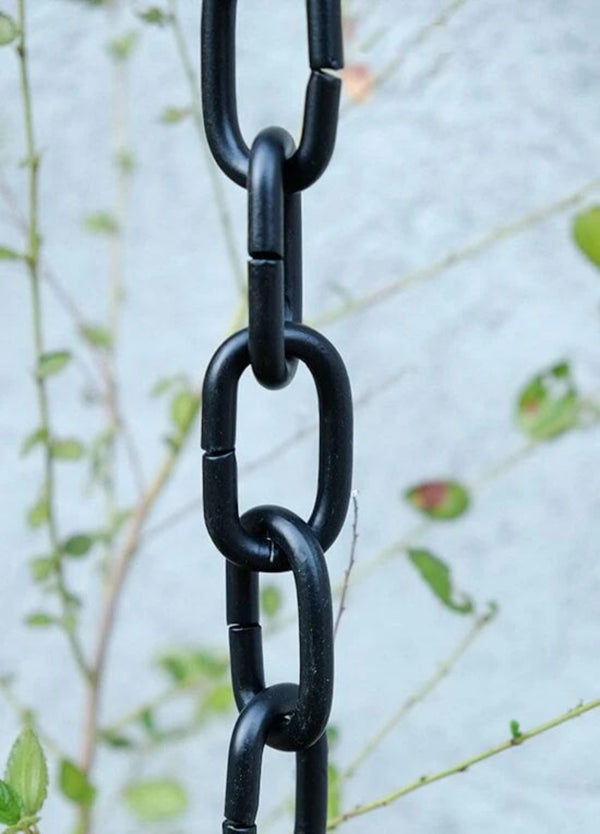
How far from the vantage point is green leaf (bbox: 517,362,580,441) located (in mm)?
585

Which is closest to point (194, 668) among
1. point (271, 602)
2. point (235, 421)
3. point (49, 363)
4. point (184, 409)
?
point (271, 602)

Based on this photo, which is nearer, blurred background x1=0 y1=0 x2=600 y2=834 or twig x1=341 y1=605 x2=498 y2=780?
twig x1=341 y1=605 x2=498 y2=780

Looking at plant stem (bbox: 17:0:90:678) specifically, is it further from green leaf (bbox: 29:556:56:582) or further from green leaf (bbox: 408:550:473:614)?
green leaf (bbox: 408:550:473:614)

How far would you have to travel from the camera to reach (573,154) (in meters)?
0.79

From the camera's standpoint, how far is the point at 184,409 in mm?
632

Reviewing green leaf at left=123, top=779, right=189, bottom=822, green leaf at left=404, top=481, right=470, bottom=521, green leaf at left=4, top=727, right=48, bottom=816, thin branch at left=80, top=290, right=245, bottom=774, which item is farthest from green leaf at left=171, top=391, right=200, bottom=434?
green leaf at left=4, top=727, right=48, bottom=816

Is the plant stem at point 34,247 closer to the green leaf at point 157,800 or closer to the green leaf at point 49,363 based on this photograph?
the green leaf at point 49,363

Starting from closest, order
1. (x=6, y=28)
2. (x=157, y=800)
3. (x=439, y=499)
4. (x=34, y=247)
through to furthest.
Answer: (x=6, y=28)
(x=34, y=247)
(x=439, y=499)
(x=157, y=800)

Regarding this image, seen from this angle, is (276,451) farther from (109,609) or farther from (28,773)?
(28,773)

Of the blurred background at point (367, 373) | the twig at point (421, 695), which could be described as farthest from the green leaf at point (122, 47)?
the twig at point (421, 695)

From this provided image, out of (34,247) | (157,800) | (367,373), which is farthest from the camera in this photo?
(367,373)

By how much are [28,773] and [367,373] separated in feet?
1.93

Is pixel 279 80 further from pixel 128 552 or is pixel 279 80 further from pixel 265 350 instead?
pixel 265 350

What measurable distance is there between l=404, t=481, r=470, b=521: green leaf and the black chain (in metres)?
0.35
